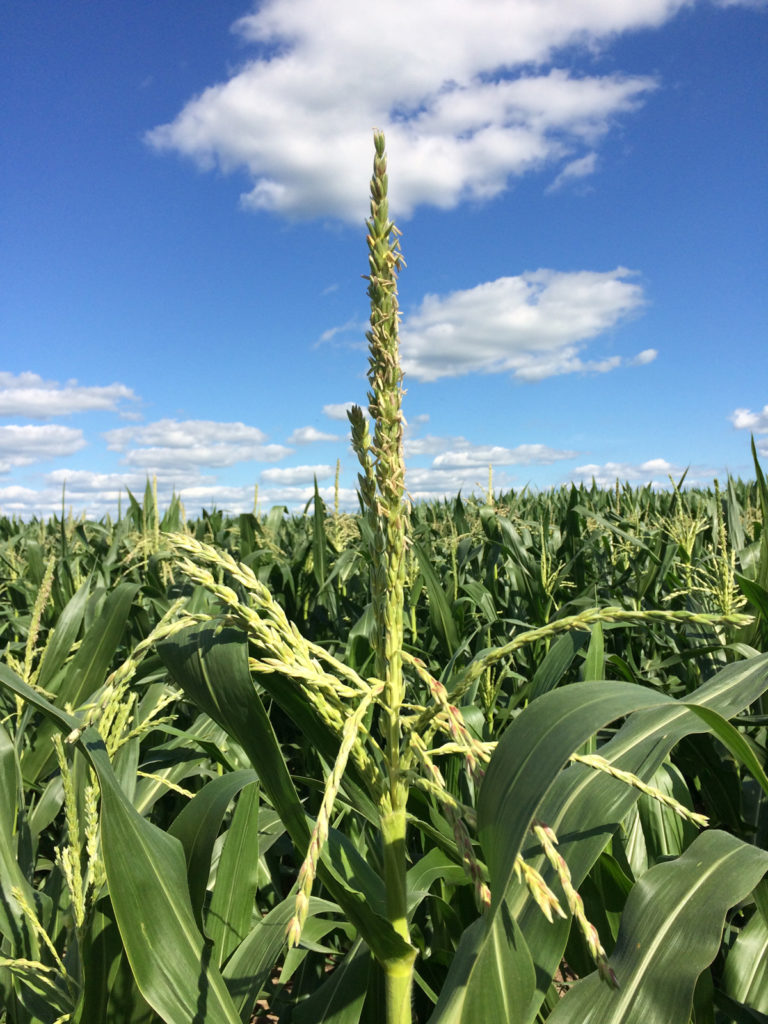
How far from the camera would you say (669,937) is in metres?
1.11

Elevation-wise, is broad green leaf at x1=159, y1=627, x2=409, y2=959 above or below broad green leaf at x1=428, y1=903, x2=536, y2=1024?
above

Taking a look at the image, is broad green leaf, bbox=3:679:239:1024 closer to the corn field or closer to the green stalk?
the corn field

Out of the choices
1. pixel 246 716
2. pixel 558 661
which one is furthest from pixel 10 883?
pixel 558 661

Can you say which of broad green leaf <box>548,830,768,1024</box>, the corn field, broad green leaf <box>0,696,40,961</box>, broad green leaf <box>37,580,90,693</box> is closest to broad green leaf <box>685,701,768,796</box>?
the corn field

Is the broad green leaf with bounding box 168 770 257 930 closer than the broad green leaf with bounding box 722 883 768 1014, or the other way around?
the broad green leaf with bounding box 168 770 257 930

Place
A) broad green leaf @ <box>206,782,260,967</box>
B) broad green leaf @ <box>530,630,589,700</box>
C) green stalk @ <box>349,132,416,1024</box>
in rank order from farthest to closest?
broad green leaf @ <box>530,630,589,700</box>, broad green leaf @ <box>206,782,260,967</box>, green stalk @ <box>349,132,416,1024</box>

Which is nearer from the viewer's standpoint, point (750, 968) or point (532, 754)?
point (532, 754)

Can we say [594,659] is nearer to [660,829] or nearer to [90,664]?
[660,829]

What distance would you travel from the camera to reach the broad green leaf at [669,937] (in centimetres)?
104

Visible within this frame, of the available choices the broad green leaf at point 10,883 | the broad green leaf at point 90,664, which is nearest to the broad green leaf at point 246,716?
the broad green leaf at point 10,883

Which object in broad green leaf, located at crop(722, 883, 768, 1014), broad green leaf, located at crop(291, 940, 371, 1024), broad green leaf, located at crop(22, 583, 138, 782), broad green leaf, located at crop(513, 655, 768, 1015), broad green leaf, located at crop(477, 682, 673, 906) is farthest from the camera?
broad green leaf, located at crop(22, 583, 138, 782)

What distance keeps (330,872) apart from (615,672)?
105 inches

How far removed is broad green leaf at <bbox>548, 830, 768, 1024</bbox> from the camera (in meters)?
1.04

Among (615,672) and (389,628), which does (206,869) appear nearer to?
(389,628)
